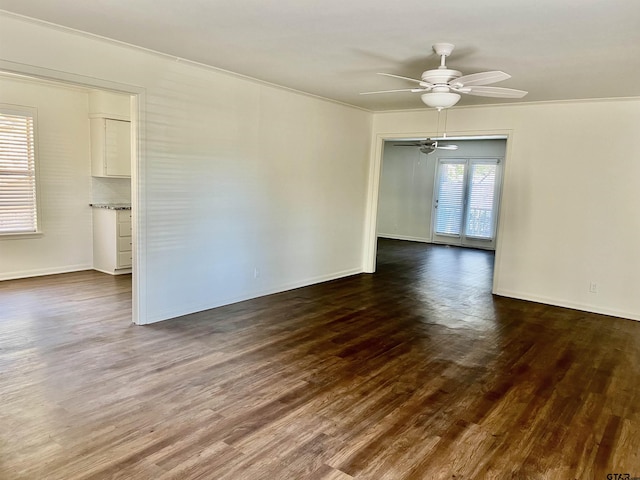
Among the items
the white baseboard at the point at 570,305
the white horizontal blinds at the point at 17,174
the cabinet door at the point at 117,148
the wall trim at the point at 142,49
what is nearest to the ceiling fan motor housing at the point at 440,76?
the wall trim at the point at 142,49

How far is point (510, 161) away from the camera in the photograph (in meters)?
5.77

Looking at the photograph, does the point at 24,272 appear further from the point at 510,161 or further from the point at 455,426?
the point at 510,161

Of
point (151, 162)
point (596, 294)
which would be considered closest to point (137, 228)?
point (151, 162)

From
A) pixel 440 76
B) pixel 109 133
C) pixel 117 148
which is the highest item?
pixel 440 76

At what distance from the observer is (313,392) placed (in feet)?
9.88

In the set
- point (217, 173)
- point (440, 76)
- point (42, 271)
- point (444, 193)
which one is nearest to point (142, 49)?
point (217, 173)

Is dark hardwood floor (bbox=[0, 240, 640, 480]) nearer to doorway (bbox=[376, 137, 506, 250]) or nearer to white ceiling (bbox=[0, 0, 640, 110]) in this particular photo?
white ceiling (bbox=[0, 0, 640, 110])

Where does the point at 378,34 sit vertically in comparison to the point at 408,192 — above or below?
above

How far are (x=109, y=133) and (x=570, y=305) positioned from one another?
6.66 meters

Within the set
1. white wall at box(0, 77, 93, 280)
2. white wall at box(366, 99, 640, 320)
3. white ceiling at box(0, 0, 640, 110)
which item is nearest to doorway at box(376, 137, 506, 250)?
white wall at box(366, 99, 640, 320)

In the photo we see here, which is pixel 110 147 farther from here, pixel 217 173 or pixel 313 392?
pixel 313 392

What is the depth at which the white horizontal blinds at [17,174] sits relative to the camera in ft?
18.7

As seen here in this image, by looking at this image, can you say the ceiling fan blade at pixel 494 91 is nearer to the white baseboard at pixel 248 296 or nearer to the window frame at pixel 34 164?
the white baseboard at pixel 248 296

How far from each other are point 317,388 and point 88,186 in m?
5.20
